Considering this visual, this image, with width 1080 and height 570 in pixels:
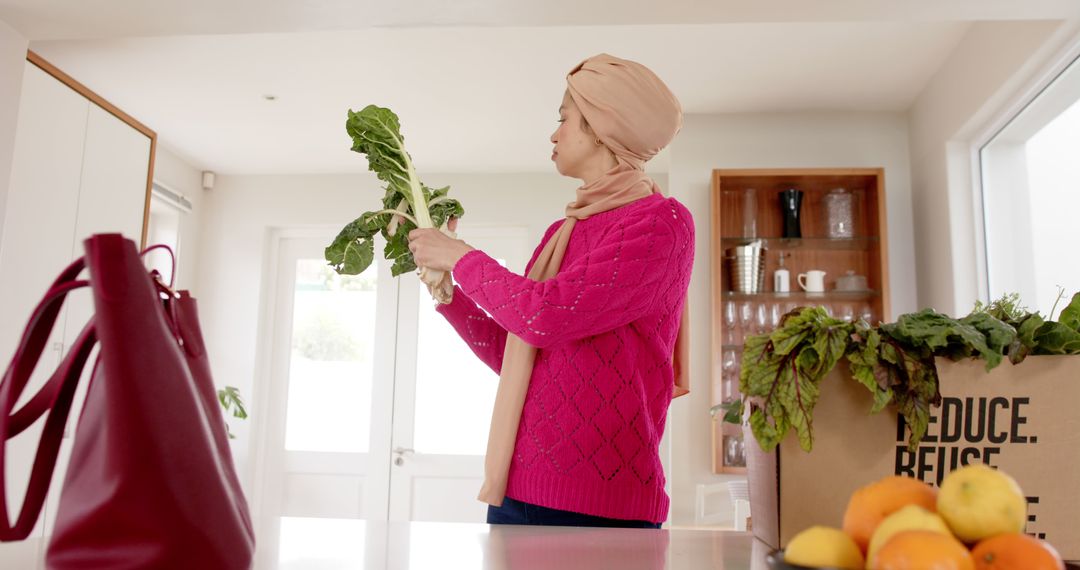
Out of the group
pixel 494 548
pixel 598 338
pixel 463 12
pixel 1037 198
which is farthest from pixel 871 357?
pixel 1037 198

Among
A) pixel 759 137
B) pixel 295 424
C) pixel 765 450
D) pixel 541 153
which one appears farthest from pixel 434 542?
pixel 295 424

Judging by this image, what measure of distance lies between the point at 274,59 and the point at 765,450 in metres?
2.97

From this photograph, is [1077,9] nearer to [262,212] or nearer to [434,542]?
[434,542]

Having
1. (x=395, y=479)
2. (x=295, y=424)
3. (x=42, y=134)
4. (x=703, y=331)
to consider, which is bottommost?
(x=395, y=479)

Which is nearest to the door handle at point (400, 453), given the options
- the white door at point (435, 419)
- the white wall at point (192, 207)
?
the white door at point (435, 419)

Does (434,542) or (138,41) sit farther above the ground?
(138,41)

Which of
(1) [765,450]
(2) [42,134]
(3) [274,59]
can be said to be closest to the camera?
(1) [765,450]

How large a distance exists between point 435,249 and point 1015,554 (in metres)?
0.88

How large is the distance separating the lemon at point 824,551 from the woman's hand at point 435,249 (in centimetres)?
75

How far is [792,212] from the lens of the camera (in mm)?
3461

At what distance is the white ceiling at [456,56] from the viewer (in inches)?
85.4

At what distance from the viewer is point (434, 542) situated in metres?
0.78

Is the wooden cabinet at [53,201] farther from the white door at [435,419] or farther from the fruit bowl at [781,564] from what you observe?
the fruit bowl at [781,564]

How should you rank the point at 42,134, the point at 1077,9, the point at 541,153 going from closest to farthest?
1. the point at 1077,9
2. the point at 42,134
3. the point at 541,153
